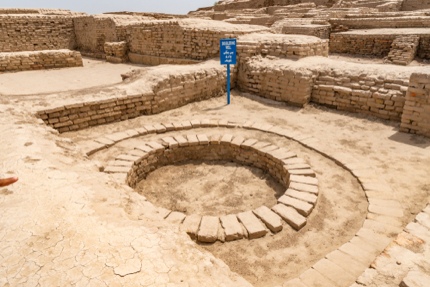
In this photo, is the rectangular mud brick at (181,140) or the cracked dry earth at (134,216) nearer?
the cracked dry earth at (134,216)

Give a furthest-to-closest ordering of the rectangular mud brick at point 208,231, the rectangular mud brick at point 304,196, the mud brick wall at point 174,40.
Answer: the mud brick wall at point 174,40 → the rectangular mud brick at point 304,196 → the rectangular mud brick at point 208,231

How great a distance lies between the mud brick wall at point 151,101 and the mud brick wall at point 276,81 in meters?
0.68

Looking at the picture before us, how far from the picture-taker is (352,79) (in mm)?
6469

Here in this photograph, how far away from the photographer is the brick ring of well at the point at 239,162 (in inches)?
128

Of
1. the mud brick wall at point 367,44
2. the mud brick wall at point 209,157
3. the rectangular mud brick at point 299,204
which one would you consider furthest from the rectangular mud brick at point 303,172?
the mud brick wall at point 367,44

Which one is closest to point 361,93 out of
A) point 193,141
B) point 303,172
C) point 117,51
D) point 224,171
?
point 303,172

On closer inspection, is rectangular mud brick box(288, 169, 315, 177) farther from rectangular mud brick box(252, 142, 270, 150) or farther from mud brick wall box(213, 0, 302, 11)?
mud brick wall box(213, 0, 302, 11)

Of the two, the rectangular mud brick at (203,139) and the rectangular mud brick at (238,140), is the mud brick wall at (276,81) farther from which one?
the rectangular mud brick at (203,139)

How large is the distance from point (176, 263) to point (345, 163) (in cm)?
349

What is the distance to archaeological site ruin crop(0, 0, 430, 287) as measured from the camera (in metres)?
2.01

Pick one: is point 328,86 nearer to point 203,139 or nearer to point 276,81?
point 276,81

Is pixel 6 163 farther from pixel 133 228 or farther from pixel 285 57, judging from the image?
pixel 285 57

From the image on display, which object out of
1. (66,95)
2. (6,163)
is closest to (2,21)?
(66,95)

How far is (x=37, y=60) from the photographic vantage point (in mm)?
11734
